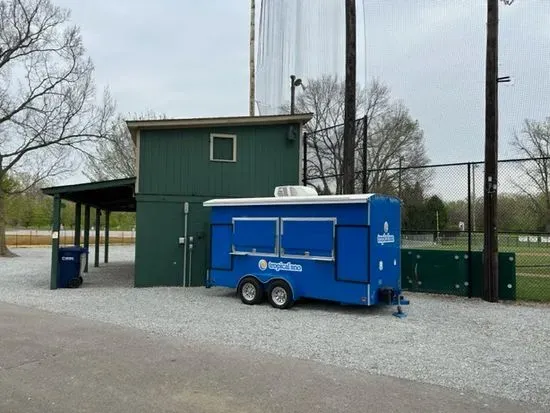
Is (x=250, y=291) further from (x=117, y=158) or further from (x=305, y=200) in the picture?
(x=117, y=158)

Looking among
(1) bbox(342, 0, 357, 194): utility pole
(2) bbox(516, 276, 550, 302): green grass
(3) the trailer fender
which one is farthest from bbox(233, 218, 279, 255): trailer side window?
(2) bbox(516, 276, 550, 302): green grass

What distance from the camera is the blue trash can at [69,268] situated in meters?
13.6

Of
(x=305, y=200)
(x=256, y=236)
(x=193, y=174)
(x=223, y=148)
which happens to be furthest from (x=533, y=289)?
(x=193, y=174)

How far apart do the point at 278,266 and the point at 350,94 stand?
5.00m

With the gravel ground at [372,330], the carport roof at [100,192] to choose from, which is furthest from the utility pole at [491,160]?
the carport roof at [100,192]

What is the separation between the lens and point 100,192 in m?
16.3

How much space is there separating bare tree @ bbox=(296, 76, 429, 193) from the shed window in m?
2.63

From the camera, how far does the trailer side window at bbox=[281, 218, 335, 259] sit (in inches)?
387

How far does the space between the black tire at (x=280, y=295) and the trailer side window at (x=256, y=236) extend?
0.70 meters

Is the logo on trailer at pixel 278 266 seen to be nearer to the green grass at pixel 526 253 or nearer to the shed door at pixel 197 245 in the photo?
the shed door at pixel 197 245

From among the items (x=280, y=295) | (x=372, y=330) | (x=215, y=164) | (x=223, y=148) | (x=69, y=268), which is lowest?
(x=372, y=330)

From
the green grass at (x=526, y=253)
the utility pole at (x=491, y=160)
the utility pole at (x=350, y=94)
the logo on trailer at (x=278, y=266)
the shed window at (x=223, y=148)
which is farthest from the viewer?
the shed window at (x=223, y=148)

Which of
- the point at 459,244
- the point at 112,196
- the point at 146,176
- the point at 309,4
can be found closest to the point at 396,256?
the point at 459,244

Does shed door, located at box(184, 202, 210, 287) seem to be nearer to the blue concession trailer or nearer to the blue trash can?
the blue concession trailer
